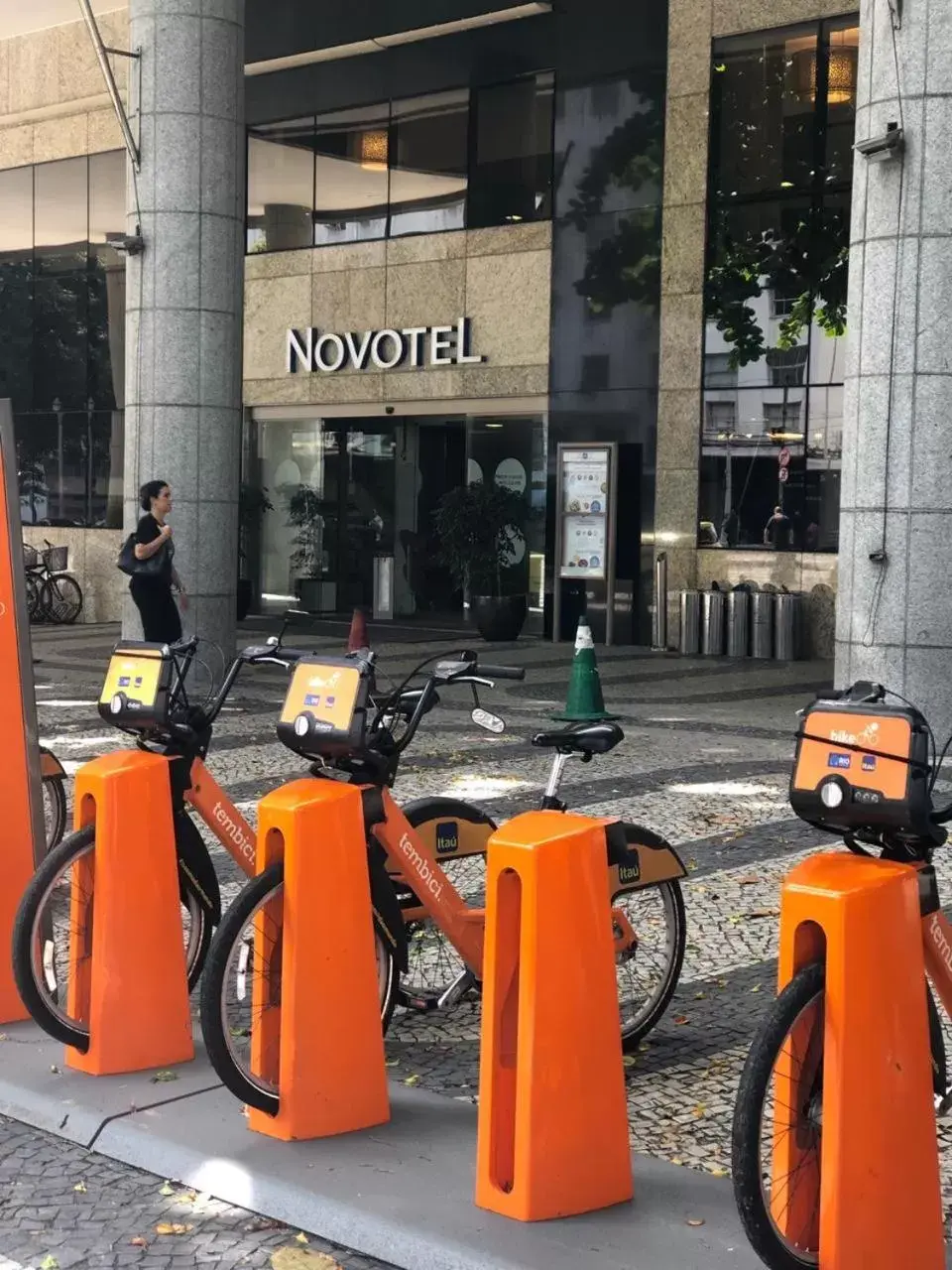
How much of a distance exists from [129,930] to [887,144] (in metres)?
7.73

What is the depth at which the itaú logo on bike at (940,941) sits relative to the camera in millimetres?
3711

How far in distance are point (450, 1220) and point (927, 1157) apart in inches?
42.2

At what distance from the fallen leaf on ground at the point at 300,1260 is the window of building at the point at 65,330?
22049 millimetres

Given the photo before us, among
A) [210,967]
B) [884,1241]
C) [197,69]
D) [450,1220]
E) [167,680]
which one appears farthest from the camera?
[197,69]

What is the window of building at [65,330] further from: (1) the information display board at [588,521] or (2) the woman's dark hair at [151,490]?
(2) the woman's dark hair at [151,490]

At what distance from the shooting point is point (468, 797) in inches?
369

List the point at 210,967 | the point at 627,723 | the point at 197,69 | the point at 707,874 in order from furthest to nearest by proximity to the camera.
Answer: the point at 197,69 < the point at 627,723 < the point at 707,874 < the point at 210,967

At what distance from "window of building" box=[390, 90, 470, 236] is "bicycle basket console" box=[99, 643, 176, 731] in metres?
17.5

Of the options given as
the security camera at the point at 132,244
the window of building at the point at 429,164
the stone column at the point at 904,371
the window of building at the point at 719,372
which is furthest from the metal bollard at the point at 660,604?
the stone column at the point at 904,371

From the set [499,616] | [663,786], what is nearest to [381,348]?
[499,616]

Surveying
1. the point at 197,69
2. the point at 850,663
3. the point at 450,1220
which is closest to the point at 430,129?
the point at 197,69

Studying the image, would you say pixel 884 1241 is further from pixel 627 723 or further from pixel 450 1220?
pixel 627 723

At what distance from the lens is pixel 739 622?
19000 mm

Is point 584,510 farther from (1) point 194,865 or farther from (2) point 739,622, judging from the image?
(1) point 194,865
